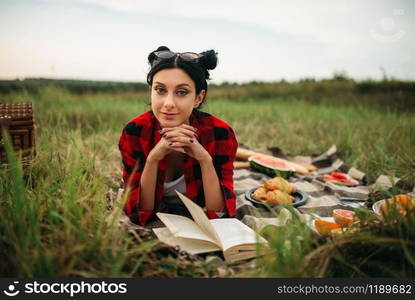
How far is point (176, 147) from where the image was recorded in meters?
2.06

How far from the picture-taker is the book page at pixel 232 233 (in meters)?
1.84

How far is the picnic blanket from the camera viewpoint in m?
2.60

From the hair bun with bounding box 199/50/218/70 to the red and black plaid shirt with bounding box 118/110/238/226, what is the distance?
1.39ft

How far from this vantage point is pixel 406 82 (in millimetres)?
9000

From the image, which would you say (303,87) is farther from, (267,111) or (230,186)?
(230,186)

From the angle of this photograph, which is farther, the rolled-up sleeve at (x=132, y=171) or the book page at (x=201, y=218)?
the rolled-up sleeve at (x=132, y=171)

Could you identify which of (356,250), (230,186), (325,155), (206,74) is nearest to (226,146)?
(230,186)

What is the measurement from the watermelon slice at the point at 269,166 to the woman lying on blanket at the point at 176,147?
1.41 metres

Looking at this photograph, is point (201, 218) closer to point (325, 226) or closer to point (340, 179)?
point (325, 226)

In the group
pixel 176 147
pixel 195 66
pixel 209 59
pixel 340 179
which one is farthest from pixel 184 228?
pixel 340 179

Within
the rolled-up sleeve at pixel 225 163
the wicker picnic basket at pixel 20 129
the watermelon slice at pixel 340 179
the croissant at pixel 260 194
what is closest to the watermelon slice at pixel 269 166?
the watermelon slice at pixel 340 179

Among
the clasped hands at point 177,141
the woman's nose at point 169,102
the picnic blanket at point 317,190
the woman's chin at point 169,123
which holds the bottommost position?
the picnic blanket at point 317,190

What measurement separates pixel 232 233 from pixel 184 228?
0.96 ft

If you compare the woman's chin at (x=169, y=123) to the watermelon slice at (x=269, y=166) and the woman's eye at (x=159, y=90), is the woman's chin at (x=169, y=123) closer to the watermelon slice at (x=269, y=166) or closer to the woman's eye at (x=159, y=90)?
the woman's eye at (x=159, y=90)
